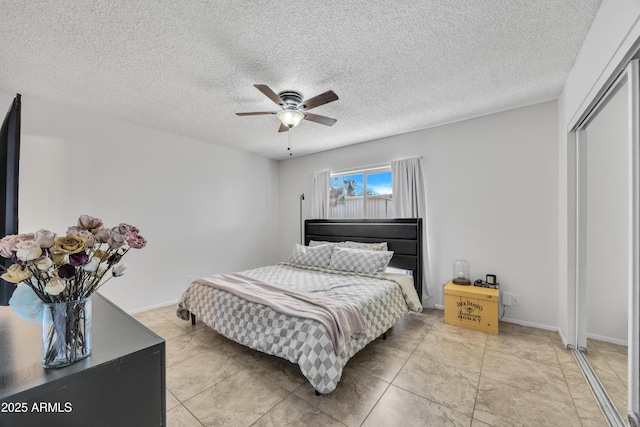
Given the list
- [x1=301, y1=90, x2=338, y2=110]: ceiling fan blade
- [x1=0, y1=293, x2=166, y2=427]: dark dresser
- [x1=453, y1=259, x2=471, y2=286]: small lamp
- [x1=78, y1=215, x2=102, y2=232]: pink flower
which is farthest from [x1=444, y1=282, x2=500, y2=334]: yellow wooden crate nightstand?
[x1=78, y1=215, x2=102, y2=232]: pink flower

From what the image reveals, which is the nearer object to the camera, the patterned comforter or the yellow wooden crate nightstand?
the patterned comforter

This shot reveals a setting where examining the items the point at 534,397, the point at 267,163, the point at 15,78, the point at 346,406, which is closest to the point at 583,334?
the point at 534,397

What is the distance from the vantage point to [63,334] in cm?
83

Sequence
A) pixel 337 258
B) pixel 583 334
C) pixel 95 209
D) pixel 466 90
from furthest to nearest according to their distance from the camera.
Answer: pixel 337 258, pixel 95 209, pixel 466 90, pixel 583 334

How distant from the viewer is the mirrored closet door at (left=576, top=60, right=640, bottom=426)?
→ 1.36 meters

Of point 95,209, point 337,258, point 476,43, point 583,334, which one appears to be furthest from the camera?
point 337,258

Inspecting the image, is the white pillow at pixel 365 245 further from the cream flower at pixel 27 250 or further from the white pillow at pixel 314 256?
the cream flower at pixel 27 250

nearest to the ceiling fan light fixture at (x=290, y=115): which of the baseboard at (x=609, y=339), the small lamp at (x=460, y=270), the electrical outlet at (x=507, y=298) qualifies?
the small lamp at (x=460, y=270)

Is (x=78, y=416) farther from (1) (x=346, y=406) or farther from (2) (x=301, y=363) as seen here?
(1) (x=346, y=406)

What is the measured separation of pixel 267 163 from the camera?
5.32m

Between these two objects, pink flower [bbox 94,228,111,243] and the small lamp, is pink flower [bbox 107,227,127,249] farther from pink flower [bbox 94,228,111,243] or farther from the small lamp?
the small lamp

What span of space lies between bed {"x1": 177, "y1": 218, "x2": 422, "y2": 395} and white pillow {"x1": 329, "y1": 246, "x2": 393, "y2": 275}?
1cm

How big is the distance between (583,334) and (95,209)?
5.22 m

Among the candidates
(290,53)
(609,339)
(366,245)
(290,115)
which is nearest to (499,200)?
(609,339)
